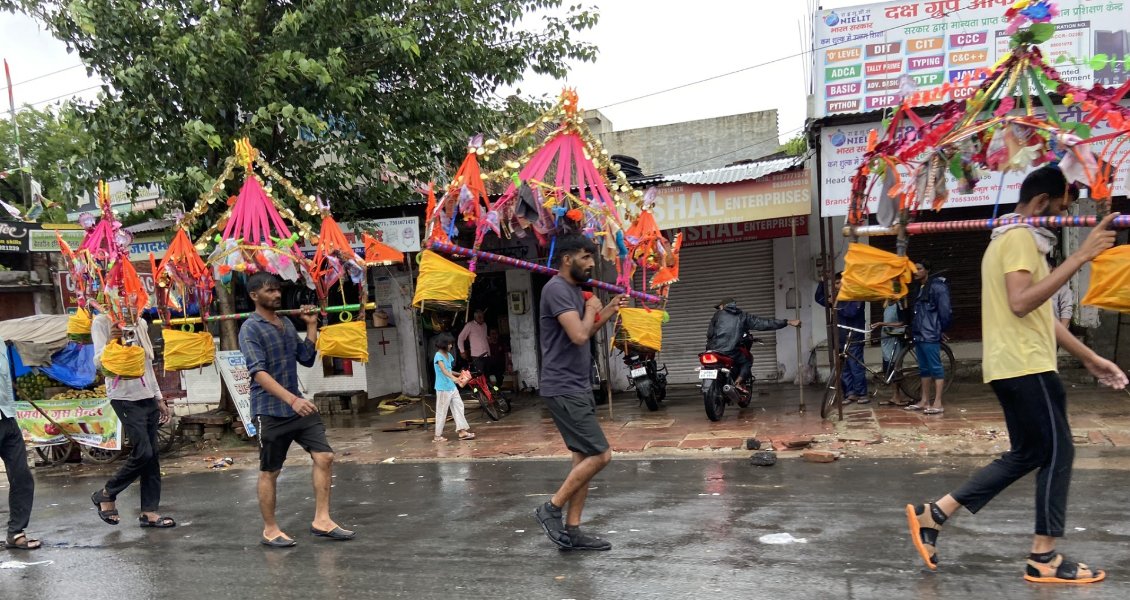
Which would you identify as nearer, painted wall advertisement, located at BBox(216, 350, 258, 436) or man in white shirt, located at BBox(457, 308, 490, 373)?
painted wall advertisement, located at BBox(216, 350, 258, 436)

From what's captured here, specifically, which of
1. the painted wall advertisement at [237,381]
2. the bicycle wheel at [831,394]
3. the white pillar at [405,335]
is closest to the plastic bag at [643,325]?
the bicycle wheel at [831,394]

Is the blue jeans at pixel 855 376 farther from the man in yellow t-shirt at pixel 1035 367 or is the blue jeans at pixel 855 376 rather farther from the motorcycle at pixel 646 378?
the man in yellow t-shirt at pixel 1035 367

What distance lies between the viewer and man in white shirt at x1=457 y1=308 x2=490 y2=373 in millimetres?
12094

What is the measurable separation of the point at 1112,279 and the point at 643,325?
4005mm

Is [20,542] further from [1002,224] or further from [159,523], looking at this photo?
[1002,224]

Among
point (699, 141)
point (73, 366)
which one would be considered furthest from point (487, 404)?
point (699, 141)

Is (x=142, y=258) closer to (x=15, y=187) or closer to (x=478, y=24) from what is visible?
(x=478, y=24)

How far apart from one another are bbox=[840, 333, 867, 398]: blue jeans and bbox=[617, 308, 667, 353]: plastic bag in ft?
11.3

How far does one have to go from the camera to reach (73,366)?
10.1 meters

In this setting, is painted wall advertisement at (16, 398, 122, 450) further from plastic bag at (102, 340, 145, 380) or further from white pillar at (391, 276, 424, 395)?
white pillar at (391, 276, 424, 395)

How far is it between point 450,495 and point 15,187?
63.8 ft

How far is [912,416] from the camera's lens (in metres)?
8.49

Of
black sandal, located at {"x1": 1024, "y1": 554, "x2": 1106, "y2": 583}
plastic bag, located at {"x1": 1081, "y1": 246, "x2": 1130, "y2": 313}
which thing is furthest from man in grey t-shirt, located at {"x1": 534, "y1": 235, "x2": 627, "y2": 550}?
plastic bag, located at {"x1": 1081, "y1": 246, "x2": 1130, "y2": 313}

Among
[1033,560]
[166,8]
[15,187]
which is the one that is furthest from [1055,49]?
[15,187]
